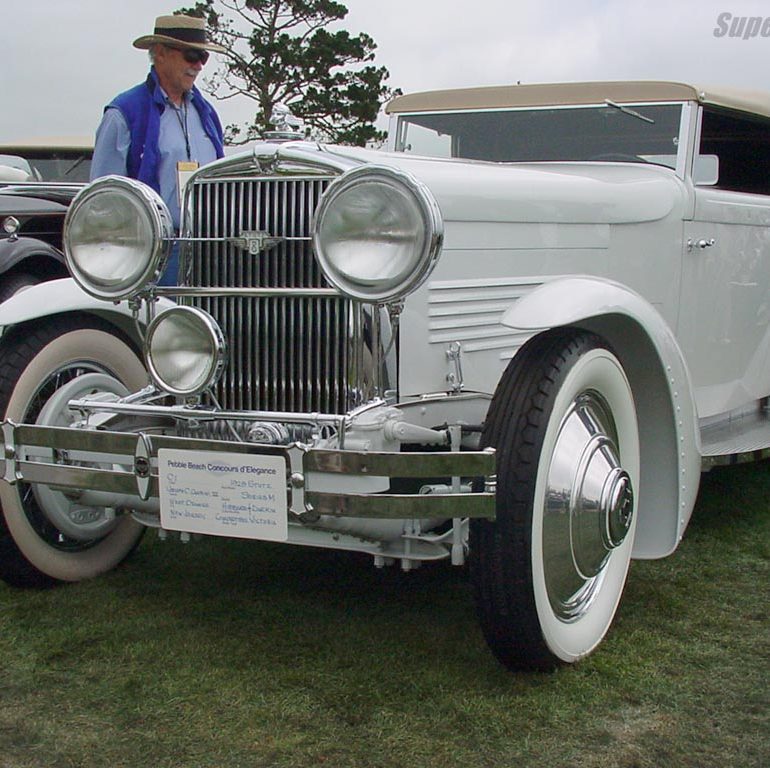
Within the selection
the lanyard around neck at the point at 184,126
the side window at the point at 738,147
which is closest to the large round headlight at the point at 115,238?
the lanyard around neck at the point at 184,126

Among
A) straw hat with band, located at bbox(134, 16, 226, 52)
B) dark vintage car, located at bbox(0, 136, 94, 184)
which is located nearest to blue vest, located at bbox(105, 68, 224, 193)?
straw hat with band, located at bbox(134, 16, 226, 52)

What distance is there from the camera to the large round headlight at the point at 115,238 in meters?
2.62

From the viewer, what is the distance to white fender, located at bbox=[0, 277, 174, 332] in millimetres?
2896

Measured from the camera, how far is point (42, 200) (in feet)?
20.6

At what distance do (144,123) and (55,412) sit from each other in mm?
1187

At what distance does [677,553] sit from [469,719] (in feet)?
5.22

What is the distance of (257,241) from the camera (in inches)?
103

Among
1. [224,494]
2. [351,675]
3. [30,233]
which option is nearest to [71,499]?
[224,494]

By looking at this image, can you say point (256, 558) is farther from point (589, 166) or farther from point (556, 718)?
point (589, 166)

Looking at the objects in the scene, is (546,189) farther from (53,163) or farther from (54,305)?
(53,163)

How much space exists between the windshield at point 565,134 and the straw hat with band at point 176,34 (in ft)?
3.14

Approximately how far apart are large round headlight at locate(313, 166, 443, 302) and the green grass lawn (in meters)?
0.96

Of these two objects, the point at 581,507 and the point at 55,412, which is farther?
the point at 55,412

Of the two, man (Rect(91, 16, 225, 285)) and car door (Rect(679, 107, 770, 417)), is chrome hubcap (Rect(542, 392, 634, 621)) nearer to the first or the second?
car door (Rect(679, 107, 770, 417))
